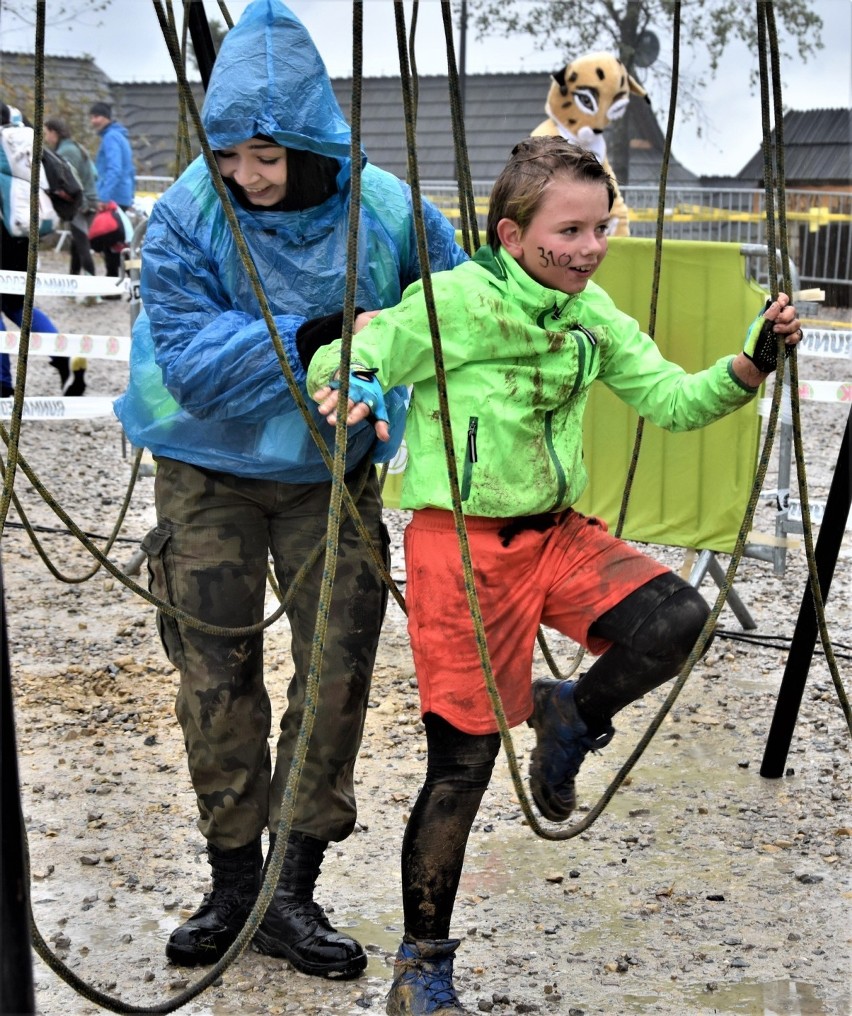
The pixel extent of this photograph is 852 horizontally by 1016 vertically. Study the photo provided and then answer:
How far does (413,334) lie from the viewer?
2541mm

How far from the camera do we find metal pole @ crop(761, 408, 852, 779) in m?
3.59

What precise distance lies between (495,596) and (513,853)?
1.29 m

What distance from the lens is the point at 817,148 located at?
74.6 feet

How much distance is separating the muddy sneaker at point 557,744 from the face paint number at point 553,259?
2.76 ft

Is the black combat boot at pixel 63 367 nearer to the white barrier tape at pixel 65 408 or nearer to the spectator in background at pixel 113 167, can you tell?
the white barrier tape at pixel 65 408

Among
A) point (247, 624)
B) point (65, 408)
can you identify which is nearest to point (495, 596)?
point (247, 624)

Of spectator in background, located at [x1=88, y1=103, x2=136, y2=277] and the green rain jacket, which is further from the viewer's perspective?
spectator in background, located at [x1=88, y1=103, x2=136, y2=277]

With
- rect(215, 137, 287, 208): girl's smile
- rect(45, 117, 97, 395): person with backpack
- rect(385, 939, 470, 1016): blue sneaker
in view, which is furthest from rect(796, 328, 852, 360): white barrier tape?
rect(45, 117, 97, 395): person with backpack

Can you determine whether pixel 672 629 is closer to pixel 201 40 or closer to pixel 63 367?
pixel 201 40

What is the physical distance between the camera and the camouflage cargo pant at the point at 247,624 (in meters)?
2.96

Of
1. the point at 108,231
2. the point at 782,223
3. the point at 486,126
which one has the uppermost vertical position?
the point at 486,126

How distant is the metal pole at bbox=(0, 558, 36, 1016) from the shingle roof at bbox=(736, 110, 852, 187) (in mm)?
21138

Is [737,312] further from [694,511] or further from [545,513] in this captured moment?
[545,513]

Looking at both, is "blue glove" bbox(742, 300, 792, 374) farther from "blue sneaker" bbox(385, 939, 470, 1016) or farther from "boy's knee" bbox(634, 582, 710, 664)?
"blue sneaker" bbox(385, 939, 470, 1016)
